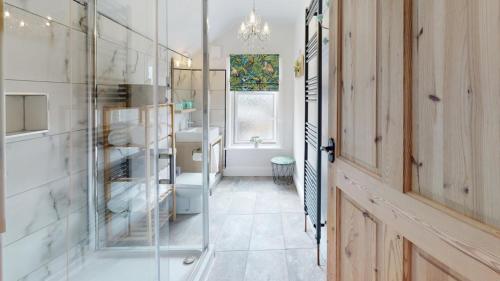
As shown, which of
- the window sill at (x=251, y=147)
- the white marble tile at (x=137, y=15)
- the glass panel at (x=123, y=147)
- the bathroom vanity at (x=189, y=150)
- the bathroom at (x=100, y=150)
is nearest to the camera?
the bathroom at (x=100, y=150)

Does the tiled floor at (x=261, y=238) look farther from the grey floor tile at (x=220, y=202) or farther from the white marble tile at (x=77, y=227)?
the white marble tile at (x=77, y=227)

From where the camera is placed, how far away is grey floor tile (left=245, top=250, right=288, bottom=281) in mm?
2271

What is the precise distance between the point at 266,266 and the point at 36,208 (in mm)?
1536

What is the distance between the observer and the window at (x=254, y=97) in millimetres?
5555

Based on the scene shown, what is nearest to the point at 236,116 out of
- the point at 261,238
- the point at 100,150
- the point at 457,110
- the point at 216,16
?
the point at 216,16

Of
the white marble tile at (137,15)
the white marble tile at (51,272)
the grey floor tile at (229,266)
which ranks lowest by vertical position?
the grey floor tile at (229,266)

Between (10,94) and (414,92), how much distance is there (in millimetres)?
1647

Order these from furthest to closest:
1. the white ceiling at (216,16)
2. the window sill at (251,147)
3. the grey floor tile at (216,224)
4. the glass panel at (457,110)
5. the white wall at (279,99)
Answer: the window sill at (251,147) → the white wall at (279,99) → the white ceiling at (216,16) → the grey floor tile at (216,224) → the glass panel at (457,110)

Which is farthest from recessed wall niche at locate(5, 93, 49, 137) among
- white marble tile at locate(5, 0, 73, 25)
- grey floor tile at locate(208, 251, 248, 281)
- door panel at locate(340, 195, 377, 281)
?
door panel at locate(340, 195, 377, 281)

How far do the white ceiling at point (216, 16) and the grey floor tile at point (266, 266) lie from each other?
209cm

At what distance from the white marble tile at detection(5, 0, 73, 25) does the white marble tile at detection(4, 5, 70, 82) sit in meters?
0.03

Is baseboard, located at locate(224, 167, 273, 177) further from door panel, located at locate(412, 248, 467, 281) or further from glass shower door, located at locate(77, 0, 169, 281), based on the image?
door panel, located at locate(412, 248, 467, 281)

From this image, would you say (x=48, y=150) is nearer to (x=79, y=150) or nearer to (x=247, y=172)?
(x=79, y=150)

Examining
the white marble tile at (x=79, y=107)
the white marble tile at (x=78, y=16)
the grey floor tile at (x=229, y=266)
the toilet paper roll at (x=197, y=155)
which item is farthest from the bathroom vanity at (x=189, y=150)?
the white marble tile at (x=78, y=16)
